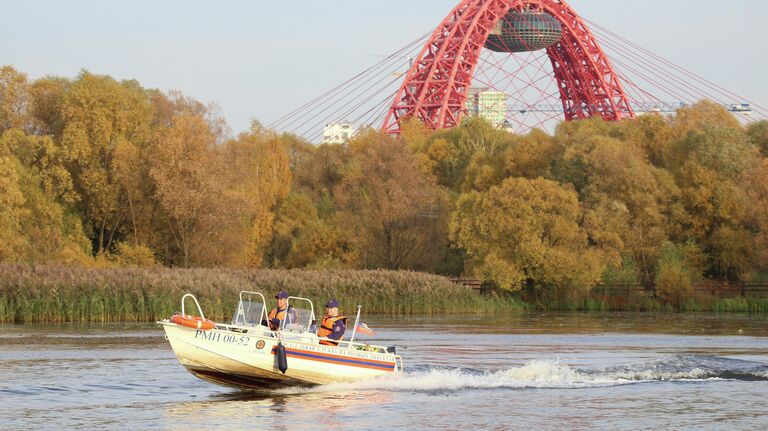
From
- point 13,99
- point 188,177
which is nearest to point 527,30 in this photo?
point 188,177

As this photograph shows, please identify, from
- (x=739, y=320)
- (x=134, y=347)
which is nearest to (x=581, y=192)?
(x=739, y=320)

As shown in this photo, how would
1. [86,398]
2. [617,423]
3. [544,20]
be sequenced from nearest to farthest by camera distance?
[617,423] < [86,398] < [544,20]

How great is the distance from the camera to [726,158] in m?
76.3

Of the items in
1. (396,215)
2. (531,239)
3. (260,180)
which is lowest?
(531,239)

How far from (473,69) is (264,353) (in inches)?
2950

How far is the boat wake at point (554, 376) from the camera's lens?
103 ft

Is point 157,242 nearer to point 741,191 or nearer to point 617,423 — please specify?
point 741,191

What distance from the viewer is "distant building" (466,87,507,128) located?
105681 mm

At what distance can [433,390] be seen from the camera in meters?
Answer: 31.5

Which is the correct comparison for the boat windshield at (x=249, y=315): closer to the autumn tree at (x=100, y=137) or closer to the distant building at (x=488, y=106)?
the autumn tree at (x=100, y=137)

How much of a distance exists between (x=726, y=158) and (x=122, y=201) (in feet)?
120

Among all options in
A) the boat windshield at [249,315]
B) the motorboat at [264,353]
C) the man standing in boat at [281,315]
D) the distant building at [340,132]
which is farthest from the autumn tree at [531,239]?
the boat windshield at [249,315]

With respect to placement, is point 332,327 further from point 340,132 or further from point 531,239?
point 340,132

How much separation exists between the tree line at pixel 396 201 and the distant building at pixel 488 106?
714 inches
